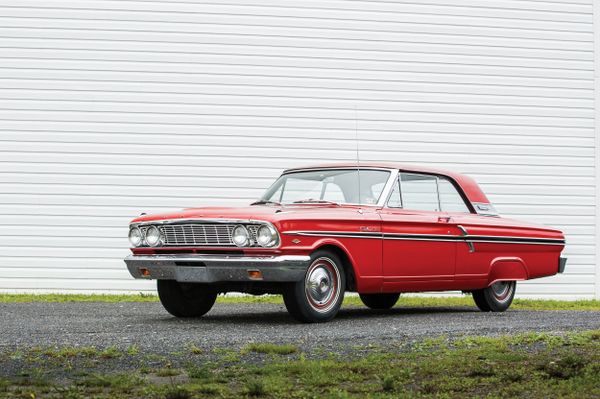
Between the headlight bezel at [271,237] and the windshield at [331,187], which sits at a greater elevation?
the windshield at [331,187]

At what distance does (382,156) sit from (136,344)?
870cm

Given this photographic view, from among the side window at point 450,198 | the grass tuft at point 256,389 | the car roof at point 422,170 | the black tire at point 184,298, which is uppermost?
the car roof at point 422,170

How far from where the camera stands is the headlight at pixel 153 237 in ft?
30.1

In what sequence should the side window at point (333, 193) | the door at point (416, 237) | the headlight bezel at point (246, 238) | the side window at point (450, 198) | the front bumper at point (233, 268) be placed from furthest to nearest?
the side window at point (450, 198), the side window at point (333, 193), the door at point (416, 237), the headlight bezel at point (246, 238), the front bumper at point (233, 268)

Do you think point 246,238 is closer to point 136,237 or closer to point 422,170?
point 136,237

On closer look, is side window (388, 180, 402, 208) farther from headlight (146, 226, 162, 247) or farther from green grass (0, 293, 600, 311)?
green grass (0, 293, 600, 311)

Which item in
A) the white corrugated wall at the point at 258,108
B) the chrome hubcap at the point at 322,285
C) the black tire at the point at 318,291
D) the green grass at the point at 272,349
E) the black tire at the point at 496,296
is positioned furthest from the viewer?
the white corrugated wall at the point at 258,108

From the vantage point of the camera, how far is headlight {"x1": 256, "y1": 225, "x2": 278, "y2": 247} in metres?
8.55

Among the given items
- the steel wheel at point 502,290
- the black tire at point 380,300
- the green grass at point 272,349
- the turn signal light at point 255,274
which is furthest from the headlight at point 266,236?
the steel wheel at point 502,290

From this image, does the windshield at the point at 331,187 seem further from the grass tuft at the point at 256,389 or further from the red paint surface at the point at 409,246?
the grass tuft at the point at 256,389

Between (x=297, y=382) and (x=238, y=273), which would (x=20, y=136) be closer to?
(x=238, y=273)

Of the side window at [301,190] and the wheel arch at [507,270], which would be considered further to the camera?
the wheel arch at [507,270]

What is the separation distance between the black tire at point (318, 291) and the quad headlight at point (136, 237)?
1415 millimetres

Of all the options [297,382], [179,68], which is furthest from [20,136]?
[297,382]
